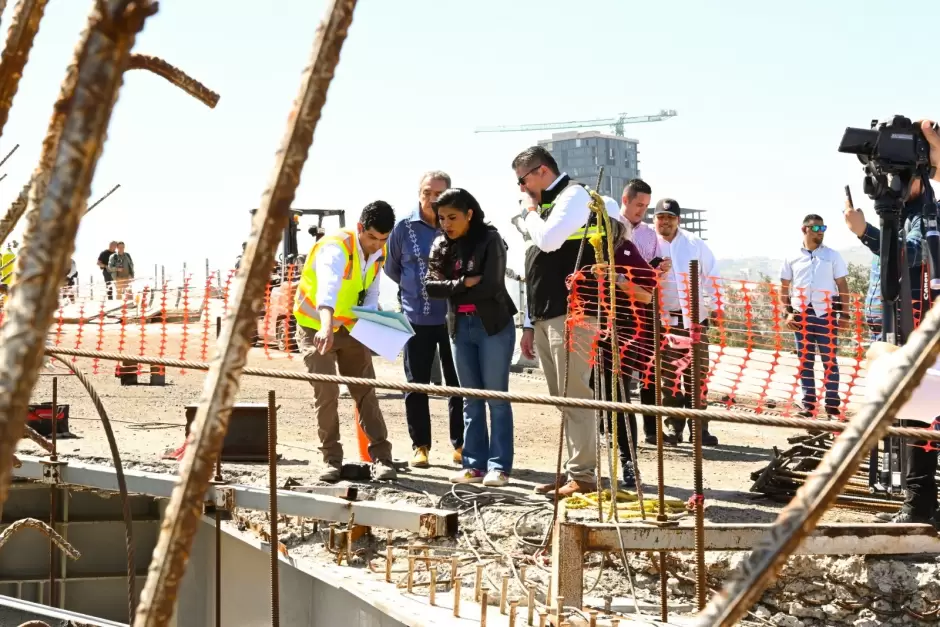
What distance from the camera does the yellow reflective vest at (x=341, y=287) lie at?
279 inches

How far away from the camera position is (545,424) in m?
10.7

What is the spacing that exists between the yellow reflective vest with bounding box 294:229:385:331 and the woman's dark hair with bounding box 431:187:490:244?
66 cm

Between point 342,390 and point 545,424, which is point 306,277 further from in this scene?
point 342,390

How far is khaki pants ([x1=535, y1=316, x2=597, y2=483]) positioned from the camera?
246 inches

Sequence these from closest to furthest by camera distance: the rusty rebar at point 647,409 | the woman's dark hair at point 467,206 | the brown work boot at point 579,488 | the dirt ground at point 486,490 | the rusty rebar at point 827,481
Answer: the rusty rebar at point 827,481, the rusty rebar at point 647,409, the dirt ground at point 486,490, the brown work boot at point 579,488, the woman's dark hair at point 467,206

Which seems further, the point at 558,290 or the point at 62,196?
the point at 558,290

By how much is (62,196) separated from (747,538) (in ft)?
15.4

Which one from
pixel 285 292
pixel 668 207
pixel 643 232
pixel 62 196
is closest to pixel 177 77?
pixel 62 196

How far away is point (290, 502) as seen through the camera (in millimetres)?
6719

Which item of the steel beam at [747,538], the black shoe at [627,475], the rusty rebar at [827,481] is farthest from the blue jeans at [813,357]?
the rusty rebar at [827,481]

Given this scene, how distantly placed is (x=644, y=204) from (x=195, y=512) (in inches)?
286

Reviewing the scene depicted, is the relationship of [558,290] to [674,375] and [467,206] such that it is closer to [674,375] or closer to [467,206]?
[467,206]

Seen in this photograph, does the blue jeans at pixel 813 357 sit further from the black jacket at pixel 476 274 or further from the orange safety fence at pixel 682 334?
the black jacket at pixel 476 274

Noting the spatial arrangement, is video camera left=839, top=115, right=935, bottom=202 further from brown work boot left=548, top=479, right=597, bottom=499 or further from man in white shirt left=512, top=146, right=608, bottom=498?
brown work boot left=548, top=479, right=597, bottom=499
